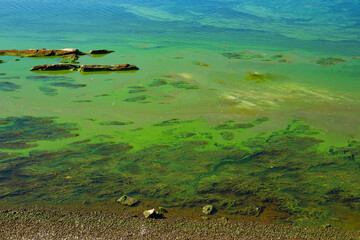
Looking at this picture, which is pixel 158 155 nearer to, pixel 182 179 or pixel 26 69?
pixel 182 179

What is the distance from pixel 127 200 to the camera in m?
3.86

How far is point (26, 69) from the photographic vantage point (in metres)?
9.15

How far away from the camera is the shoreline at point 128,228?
3344 mm

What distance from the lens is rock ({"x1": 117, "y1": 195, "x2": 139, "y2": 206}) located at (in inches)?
150

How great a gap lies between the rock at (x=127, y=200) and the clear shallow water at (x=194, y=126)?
0.15m

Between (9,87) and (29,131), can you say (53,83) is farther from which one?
(29,131)

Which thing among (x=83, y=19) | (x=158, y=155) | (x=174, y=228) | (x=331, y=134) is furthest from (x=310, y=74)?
(x=83, y=19)

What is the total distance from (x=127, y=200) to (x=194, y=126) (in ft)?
7.74

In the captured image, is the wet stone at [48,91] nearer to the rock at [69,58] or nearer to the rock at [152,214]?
the rock at [69,58]

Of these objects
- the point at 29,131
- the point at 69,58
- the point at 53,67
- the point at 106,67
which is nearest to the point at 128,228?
the point at 29,131

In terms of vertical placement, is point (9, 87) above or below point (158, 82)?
below

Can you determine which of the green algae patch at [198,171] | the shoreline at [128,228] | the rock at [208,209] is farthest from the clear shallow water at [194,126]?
the shoreline at [128,228]

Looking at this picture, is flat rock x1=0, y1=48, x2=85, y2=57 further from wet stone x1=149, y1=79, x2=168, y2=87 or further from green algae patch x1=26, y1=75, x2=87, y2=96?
wet stone x1=149, y1=79, x2=168, y2=87

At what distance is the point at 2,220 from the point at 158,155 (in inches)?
85.7
